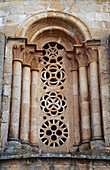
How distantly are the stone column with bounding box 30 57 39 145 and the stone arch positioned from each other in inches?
30.2

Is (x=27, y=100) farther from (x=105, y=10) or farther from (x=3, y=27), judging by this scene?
(x=105, y=10)

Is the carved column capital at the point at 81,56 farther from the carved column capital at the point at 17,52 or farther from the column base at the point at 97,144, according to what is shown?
the column base at the point at 97,144

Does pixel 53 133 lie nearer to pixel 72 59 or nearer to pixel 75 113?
pixel 75 113

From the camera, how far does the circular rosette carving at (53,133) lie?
892cm

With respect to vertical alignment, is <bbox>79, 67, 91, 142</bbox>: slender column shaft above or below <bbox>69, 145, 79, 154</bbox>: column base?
above

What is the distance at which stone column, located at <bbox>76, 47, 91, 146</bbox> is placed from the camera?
876 centimetres

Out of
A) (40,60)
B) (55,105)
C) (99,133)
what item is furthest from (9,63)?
(99,133)

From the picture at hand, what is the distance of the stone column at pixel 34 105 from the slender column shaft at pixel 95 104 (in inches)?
61.2

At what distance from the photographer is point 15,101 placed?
874 centimetres

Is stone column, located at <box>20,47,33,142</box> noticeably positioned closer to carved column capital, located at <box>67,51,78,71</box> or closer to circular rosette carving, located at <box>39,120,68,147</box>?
circular rosette carving, located at <box>39,120,68,147</box>

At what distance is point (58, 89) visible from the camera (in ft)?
31.2

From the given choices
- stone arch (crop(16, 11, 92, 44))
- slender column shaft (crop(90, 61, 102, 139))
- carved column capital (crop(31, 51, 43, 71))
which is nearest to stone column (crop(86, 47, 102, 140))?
slender column shaft (crop(90, 61, 102, 139))

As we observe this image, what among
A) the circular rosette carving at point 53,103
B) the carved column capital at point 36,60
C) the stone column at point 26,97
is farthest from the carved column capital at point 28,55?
the circular rosette carving at point 53,103

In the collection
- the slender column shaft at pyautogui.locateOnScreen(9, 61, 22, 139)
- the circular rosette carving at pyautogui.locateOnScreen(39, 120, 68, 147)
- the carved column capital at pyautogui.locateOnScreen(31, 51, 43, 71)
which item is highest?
the carved column capital at pyautogui.locateOnScreen(31, 51, 43, 71)
